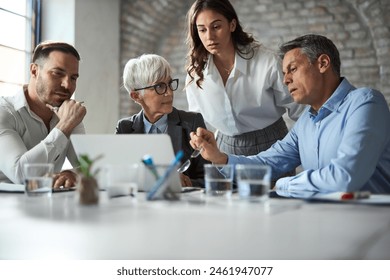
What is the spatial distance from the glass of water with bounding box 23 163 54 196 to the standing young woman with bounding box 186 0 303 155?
1.25 metres

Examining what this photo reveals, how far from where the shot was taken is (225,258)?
0.72 m

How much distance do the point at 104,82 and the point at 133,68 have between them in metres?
2.24

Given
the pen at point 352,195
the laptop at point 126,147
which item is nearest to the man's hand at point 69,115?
the laptop at point 126,147

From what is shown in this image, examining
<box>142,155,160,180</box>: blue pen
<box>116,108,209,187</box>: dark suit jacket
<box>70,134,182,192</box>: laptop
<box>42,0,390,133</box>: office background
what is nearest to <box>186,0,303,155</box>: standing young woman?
<box>116,108,209,187</box>: dark suit jacket

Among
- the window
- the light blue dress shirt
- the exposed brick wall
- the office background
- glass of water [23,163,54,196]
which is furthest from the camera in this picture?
the exposed brick wall

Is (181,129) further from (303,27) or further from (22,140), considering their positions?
(303,27)

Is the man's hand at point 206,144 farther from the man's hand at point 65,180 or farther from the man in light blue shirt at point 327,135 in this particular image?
the man's hand at point 65,180

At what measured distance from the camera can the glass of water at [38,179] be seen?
127 cm

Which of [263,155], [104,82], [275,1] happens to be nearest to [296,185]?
[263,155]

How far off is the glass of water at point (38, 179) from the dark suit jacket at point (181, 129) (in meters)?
0.92

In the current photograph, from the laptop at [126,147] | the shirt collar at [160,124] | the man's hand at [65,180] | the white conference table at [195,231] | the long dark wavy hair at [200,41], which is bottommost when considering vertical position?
the white conference table at [195,231]

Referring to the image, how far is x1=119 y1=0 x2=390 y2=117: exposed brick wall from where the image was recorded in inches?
179

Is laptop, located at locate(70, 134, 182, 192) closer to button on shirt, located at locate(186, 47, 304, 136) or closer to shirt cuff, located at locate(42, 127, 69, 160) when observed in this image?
shirt cuff, located at locate(42, 127, 69, 160)

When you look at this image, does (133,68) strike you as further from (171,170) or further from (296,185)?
(171,170)
